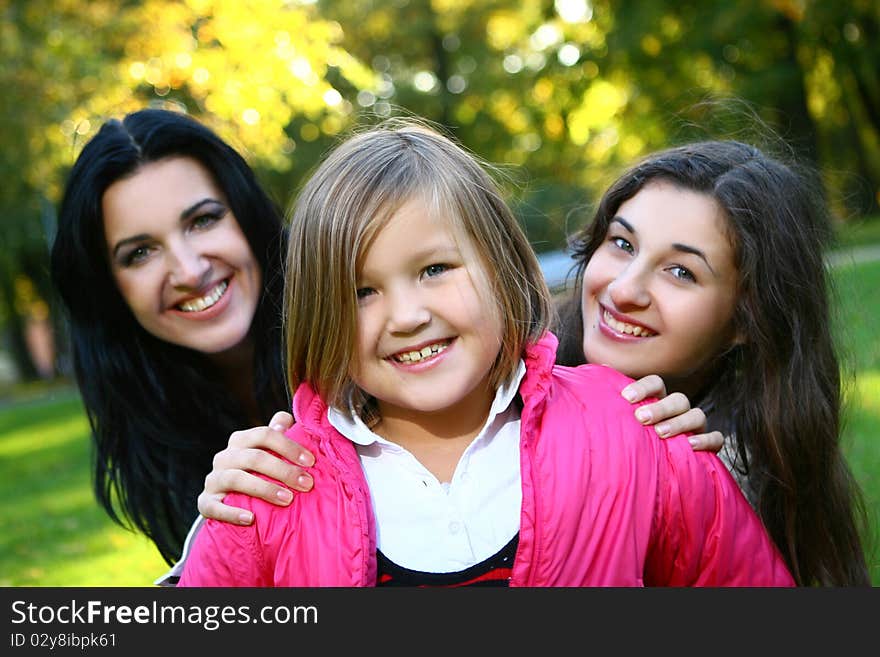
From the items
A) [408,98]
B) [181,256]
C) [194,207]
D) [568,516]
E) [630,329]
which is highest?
[408,98]

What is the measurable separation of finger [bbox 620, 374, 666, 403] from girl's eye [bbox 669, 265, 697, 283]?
0.43 metres

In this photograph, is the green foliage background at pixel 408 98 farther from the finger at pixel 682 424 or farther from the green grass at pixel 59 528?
the finger at pixel 682 424

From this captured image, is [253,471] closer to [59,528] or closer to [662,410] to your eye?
[662,410]

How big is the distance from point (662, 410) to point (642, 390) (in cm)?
8

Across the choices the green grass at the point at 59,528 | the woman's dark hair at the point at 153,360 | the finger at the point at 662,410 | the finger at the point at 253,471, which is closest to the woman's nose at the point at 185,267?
the woman's dark hair at the point at 153,360

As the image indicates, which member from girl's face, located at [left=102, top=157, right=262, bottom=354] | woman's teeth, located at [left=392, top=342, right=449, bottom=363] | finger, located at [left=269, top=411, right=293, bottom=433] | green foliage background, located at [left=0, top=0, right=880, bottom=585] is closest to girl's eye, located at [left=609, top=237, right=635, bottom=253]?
green foliage background, located at [left=0, top=0, right=880, bottom=585]

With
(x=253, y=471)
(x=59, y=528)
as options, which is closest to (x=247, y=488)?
(x=253, y=471)

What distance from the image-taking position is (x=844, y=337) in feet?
11.2

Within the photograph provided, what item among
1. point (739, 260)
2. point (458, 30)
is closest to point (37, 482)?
point (739, 260)

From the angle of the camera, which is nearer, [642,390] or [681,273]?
[642,390]

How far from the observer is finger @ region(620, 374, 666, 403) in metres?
2.43

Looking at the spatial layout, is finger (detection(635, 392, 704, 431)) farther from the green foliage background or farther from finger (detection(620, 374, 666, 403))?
the green foliage background

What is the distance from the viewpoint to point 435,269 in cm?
219

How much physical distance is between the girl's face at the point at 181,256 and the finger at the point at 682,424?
1693 millimetres
